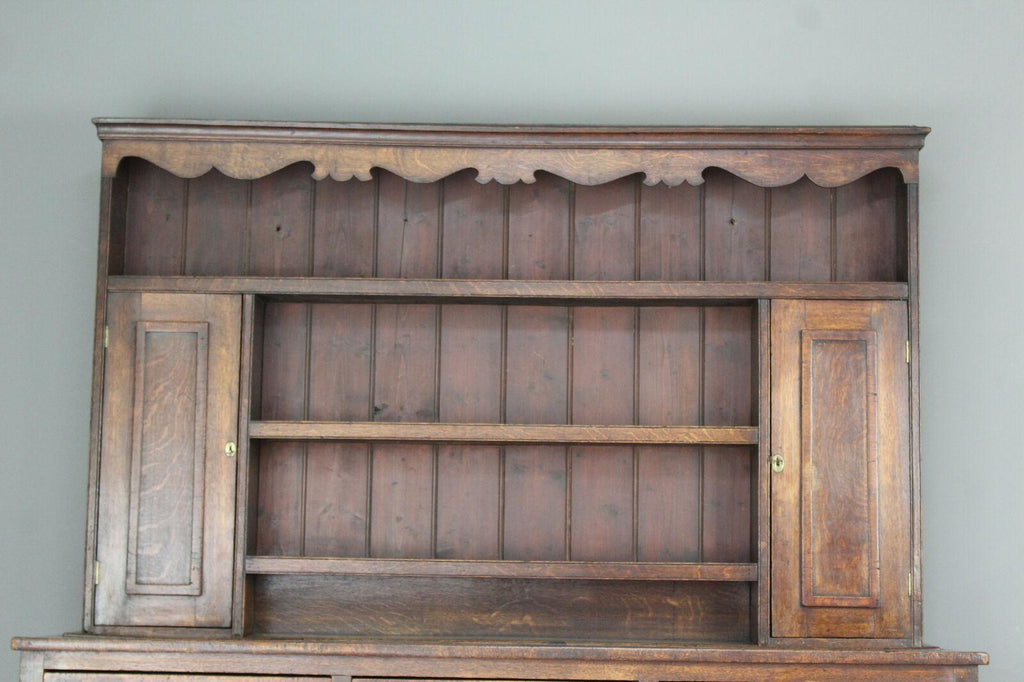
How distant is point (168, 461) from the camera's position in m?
2.95

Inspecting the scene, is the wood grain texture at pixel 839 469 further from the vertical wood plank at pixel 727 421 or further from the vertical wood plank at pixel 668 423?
the vertical wood plank at pixel 668 423

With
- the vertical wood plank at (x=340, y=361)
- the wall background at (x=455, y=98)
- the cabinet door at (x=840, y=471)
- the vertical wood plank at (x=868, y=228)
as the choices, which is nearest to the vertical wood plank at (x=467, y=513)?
the vertical wood plank at (x=340, y=361)

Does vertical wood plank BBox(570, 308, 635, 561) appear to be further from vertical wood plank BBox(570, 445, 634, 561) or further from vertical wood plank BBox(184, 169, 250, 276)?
vertical wood plank BBox(184, 169, 250, 276)

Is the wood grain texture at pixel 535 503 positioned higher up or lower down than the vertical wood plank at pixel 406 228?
lower down

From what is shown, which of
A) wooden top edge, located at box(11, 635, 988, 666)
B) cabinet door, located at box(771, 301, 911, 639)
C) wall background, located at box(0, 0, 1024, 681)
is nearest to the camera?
wooden top edge, located at box(11, 635, 988, 666)

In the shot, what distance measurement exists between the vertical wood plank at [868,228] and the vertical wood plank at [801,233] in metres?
0.04

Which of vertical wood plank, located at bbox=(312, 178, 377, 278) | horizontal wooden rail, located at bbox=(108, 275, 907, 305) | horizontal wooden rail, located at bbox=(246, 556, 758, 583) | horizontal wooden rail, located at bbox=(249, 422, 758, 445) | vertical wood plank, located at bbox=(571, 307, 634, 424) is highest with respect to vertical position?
vertical wood plank, located at bbox=(312, 178, 377, 278)

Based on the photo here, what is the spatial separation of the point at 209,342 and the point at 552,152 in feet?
3.40

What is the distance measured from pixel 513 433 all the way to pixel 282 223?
2.92 ft

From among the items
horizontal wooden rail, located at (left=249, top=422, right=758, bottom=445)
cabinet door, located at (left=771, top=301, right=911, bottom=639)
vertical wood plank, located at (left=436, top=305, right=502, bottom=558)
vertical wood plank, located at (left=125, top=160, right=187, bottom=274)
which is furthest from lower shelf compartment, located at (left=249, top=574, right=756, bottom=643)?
vertical wood plank, located at (left=125, top=160, right=187, bottom=274)

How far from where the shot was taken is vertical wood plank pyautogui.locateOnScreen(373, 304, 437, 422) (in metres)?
3.12

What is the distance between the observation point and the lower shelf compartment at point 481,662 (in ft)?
9.04

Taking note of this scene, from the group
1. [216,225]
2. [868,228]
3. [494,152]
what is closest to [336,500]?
[216,225]

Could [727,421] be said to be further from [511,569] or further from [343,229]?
[343,229]
